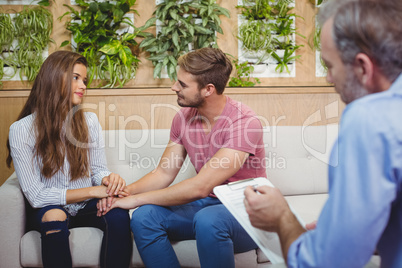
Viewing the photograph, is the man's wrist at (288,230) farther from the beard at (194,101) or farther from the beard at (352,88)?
the beard at (194,101)

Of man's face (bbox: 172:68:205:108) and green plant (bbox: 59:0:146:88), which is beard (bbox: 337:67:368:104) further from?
green plant (bbox: 59:0:146:88)

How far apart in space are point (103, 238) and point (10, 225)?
A: 0.43m

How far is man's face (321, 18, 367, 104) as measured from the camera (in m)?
0.78

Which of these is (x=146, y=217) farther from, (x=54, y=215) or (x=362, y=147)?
(x=362, y=147)

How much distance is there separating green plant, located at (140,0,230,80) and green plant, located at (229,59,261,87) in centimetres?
27

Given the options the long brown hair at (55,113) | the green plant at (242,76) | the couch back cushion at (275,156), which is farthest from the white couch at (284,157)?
the green plant at (242,76)

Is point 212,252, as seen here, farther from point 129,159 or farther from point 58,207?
point 129,159

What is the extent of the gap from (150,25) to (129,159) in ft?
3.49

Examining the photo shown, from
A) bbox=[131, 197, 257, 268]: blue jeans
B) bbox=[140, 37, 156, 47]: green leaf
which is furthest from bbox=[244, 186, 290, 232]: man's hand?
bbox=[140, 37, 156, 47]: green leaf

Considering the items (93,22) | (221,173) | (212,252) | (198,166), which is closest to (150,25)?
(93,22)

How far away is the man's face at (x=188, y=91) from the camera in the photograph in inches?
77.0

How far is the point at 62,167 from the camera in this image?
1.87 meters

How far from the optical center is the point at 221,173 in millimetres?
1713

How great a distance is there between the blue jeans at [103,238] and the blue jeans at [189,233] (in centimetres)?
6
